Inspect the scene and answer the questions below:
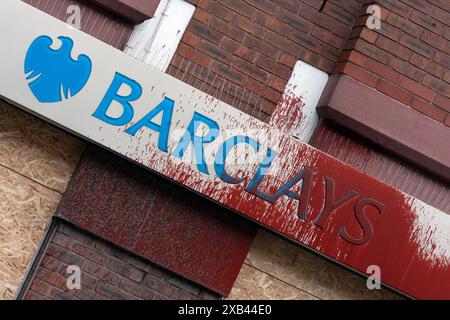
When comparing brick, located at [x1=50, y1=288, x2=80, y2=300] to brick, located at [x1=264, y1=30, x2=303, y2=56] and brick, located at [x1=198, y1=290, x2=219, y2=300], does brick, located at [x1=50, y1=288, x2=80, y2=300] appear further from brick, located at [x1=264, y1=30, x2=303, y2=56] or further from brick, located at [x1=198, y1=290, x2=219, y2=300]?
brick, located at [x1=264, y1=30, x2=303, y2=56]

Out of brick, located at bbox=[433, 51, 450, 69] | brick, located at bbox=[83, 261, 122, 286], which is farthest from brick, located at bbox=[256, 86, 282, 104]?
brick, located at bbox=[83, 261, 122, 286]

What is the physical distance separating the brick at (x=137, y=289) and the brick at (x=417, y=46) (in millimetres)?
2234

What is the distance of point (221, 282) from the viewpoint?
5301mm

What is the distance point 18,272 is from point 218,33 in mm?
1891

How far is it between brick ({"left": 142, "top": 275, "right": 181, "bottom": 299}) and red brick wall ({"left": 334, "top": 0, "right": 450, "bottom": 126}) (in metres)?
1.71

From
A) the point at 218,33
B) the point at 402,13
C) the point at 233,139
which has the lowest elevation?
the point at 233,139

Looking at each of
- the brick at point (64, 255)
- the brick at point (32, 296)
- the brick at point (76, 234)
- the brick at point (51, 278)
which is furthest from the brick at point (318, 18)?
the brick at point (32, 296)

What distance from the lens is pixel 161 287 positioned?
17.4 ft

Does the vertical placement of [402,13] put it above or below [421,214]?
above

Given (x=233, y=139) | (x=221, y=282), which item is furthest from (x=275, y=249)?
(x=233, y=139)

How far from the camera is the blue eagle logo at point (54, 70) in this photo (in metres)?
4.79

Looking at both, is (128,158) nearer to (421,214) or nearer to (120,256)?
(120,256)

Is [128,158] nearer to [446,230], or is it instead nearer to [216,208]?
[216,208]

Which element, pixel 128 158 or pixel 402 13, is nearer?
pixel 128 158
